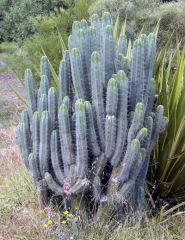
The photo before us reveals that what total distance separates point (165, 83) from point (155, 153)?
610 mm

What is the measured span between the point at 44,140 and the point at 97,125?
16.2 inches

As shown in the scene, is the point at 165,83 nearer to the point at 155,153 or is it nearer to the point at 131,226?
the point at 155,153

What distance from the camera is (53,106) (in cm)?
332

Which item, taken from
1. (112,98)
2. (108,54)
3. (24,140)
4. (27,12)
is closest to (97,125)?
(112,98)

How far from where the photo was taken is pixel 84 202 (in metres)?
3.47

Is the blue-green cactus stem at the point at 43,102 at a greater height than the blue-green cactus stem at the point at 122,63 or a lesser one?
lesser

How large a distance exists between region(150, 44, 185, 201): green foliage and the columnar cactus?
1.33ft

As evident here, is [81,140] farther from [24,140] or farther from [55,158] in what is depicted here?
[24,140]

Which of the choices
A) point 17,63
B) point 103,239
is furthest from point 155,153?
point 17,63

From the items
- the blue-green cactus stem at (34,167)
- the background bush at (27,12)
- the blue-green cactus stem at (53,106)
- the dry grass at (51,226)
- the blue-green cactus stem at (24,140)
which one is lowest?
the background bush at (27,12)

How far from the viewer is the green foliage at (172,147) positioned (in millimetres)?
3734

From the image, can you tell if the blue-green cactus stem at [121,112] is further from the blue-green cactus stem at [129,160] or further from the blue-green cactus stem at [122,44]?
the blue-green cactus stem at [122,44]

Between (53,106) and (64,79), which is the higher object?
(64,79)

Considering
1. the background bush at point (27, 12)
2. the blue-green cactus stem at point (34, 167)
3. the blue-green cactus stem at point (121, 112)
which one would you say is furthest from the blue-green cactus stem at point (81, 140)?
the background bush at point (27, 12)
